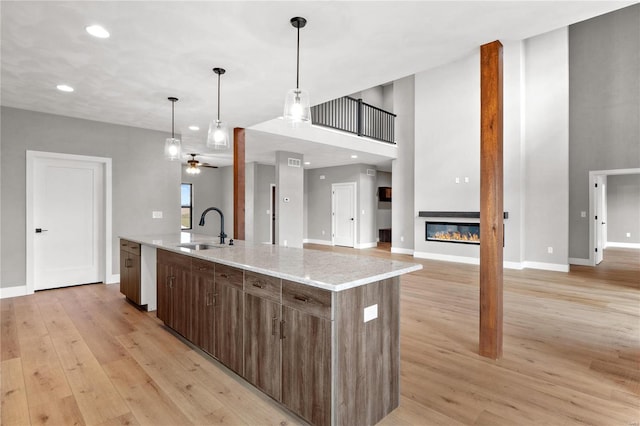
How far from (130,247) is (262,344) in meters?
2.86

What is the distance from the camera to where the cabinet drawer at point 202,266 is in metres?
2.59

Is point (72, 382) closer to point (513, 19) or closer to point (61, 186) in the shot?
point (61, 186)

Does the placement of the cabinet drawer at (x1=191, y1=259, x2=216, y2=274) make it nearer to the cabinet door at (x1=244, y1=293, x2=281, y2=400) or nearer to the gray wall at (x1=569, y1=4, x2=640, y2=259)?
the cabinet door at (x1=244, y1=293, x2=281, y2=400)

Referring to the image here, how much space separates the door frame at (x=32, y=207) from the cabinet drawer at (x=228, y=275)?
3.86 m

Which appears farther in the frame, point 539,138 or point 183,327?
point 539,138

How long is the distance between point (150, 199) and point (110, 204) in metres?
0.63

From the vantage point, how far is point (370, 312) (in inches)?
72.2

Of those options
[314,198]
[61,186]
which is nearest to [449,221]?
[314,198]

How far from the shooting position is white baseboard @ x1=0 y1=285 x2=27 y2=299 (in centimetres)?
445

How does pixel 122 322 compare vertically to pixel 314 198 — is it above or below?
below

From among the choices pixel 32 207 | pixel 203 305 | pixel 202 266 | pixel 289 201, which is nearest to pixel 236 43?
pixel 202 266

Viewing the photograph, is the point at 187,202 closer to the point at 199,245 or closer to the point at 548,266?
the point at 199,245

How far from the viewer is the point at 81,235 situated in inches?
205

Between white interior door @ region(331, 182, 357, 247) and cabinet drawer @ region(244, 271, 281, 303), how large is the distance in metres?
7.97
